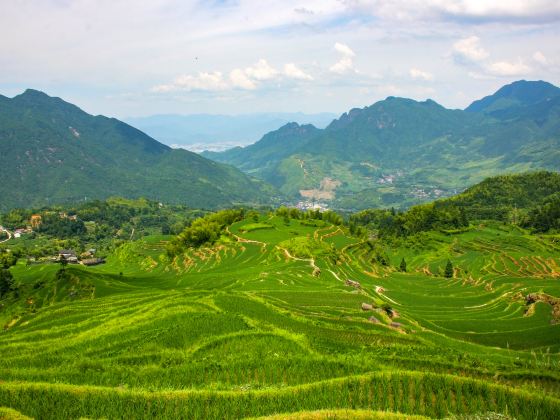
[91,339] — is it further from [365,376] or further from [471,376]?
[471,376]

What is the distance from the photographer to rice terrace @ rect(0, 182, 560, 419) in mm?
17062

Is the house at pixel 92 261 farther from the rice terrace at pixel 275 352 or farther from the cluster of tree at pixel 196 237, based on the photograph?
the rice terrace at pixel 275 352

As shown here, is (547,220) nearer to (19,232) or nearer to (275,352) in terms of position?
(275,352)

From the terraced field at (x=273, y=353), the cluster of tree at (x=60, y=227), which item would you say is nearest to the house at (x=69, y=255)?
the cluster of tree at (x=60, y=227)

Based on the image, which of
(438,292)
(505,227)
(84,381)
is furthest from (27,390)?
(505,227)

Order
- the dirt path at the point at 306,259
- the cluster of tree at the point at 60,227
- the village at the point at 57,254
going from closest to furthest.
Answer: the dirt path at the point at 306,259 → the village at the point at 57,254 → the cluster of tree at the point at 60,227

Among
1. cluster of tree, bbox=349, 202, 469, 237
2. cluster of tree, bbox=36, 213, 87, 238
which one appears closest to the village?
cluster of tree, bbox=36, 213, 87, 238

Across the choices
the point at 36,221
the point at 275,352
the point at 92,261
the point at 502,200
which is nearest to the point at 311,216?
the point at 92,261

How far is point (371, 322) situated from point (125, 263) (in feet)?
314

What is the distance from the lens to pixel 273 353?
76.9 feet

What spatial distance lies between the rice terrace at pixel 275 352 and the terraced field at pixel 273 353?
0.26 ft

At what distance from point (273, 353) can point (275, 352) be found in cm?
28

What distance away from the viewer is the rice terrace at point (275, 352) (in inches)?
672

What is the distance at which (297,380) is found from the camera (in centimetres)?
2042
